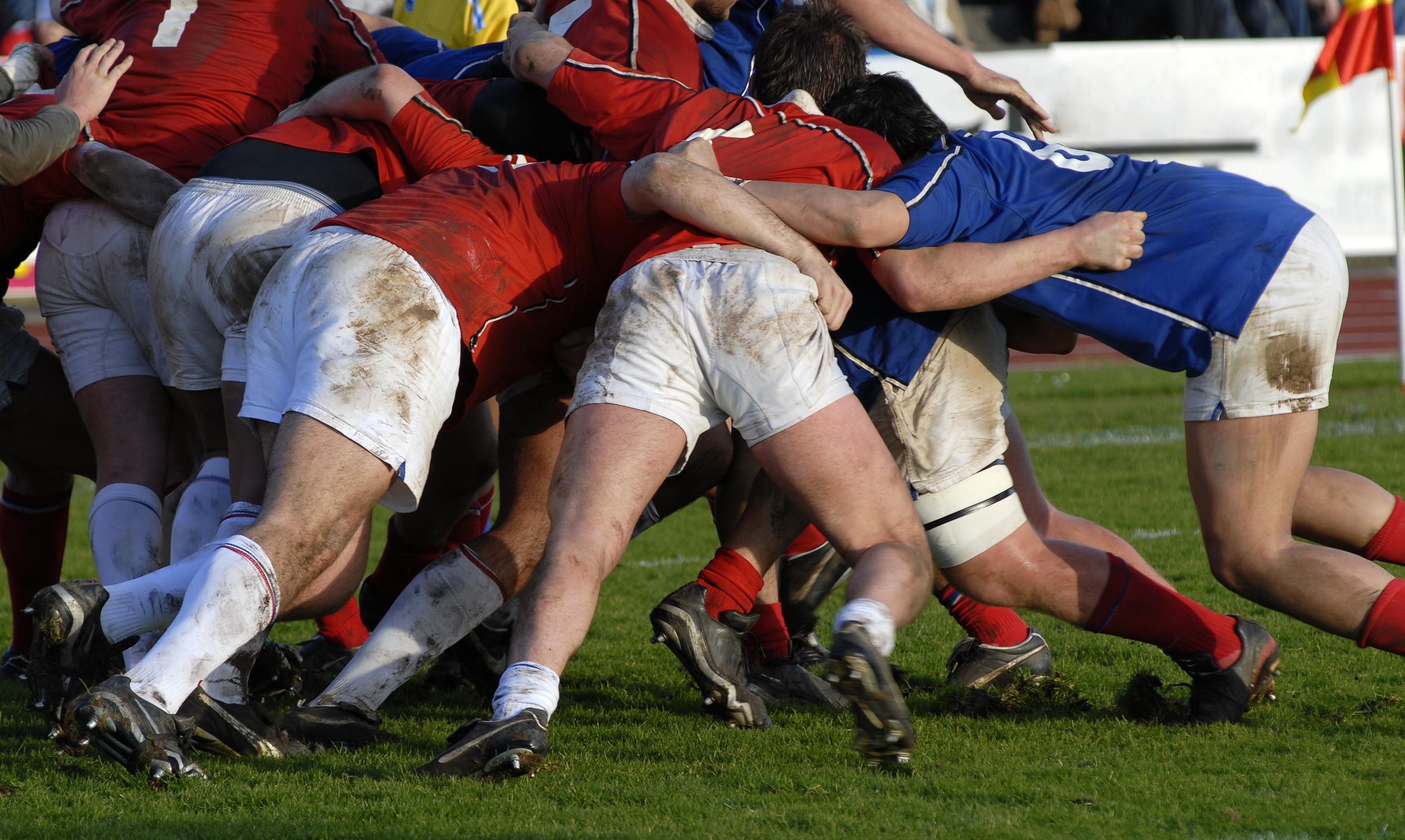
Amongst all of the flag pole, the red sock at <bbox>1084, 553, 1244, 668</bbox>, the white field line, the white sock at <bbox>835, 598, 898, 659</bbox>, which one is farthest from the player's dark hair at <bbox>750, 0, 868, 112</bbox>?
the flag pole

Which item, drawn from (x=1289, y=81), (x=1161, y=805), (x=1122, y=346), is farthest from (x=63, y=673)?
(x=1289, y=81)

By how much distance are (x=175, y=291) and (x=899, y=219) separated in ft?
6.37

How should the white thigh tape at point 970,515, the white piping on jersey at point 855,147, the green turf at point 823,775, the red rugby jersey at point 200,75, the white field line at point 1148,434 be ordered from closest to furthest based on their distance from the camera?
1. the green turf at point 823,775
2. the white thigh tape at point 970,515
3. the white piping on jersey at point 855,147
4. the red rugby jersey at point 200,75
5. the white field line at point 1148,434

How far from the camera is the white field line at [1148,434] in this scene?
26.2ft

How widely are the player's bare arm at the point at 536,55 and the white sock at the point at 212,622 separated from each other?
172cm

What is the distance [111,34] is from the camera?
457 centimetres

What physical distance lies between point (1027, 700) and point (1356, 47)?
27.0 ft

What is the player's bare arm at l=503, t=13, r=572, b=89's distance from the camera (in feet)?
13.3

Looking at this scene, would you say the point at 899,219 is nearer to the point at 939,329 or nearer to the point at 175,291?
the point at 939,329

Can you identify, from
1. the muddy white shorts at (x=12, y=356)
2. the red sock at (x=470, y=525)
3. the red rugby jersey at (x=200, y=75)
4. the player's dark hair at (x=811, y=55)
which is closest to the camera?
the player's dark hair at (x=811, y=55)

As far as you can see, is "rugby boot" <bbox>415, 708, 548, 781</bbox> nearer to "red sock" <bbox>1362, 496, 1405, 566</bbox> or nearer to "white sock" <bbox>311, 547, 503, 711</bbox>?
"white sock" <bbox>311, 547, 503, 711</bbox>

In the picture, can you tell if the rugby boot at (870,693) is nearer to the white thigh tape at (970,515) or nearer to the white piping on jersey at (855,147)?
the white thigh tape at (970,515)

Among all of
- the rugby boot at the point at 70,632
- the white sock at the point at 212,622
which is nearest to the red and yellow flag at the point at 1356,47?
the white sock at the point at 212,622

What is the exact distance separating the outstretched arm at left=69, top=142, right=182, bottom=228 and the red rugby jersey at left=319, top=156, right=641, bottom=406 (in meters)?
0.77
